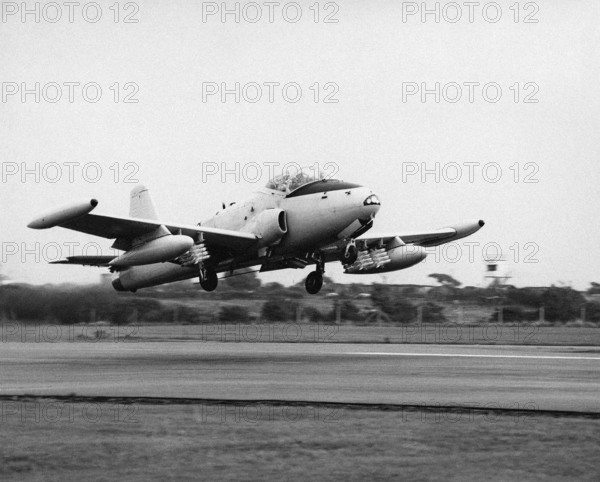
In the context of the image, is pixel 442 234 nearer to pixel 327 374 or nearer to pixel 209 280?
pixel 209 280

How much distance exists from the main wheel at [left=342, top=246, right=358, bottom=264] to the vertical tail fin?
10.6 metres

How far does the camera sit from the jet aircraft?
2927cm

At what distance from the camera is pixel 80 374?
2066 centimetres

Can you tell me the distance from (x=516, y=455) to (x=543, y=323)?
135 ft

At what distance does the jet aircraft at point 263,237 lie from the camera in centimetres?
2927

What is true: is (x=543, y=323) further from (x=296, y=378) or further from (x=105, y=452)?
(x=105, y=452)

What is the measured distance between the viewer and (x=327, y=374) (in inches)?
800

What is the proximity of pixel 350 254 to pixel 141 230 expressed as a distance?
6938 mm

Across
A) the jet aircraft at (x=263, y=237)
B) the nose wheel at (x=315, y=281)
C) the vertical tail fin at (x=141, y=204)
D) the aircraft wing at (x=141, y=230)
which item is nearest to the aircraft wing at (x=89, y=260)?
the jet aircraft at (x=263, y=237)

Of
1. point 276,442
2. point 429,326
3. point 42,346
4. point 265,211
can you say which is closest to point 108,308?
point 42,346

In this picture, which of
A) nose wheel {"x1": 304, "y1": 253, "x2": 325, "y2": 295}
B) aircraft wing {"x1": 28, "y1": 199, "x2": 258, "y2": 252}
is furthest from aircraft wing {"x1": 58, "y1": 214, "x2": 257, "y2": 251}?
nose wheel {"x1": 304, "y1": 253, "x2": 325, "y2": 295}

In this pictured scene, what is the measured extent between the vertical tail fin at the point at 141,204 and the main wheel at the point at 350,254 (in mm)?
10556

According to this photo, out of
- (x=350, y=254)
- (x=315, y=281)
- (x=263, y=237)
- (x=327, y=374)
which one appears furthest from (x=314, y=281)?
(x=327, y=374)

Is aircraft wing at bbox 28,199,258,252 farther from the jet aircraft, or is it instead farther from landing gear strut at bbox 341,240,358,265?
landing gear strut at bbox 341,240,358,265
